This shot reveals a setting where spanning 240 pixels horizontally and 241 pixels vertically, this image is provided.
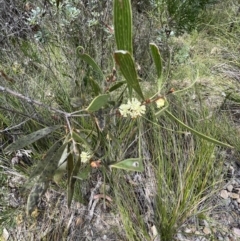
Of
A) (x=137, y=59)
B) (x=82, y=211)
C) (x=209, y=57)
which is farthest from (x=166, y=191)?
(x=209, y=57)

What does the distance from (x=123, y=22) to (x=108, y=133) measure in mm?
448

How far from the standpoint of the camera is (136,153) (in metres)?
1.45

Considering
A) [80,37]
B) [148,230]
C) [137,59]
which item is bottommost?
[148,230]

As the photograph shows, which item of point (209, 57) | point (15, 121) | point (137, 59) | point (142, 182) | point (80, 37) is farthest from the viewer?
point (209, 57)

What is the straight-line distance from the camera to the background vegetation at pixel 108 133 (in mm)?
1282

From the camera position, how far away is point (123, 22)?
2.14ft

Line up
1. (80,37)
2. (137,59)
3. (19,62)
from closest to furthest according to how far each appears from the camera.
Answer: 1. (19,62)
2. (80,37)
3. (137,59)

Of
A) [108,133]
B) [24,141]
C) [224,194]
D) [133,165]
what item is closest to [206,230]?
[224,194]

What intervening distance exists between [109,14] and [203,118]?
0.82 meters

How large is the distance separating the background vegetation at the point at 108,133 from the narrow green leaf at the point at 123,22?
0.58 feet

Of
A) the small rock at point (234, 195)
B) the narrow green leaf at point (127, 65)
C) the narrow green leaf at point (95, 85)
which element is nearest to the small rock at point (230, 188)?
the small rock at point (234, 195)

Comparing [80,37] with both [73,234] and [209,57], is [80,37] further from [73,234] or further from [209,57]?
[73,234]

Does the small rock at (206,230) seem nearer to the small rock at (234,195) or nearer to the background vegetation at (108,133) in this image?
the background vegetation at (108,133)

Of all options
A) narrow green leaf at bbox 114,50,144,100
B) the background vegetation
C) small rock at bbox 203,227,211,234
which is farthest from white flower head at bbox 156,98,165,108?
small rock at bbox 203,227,211,234
